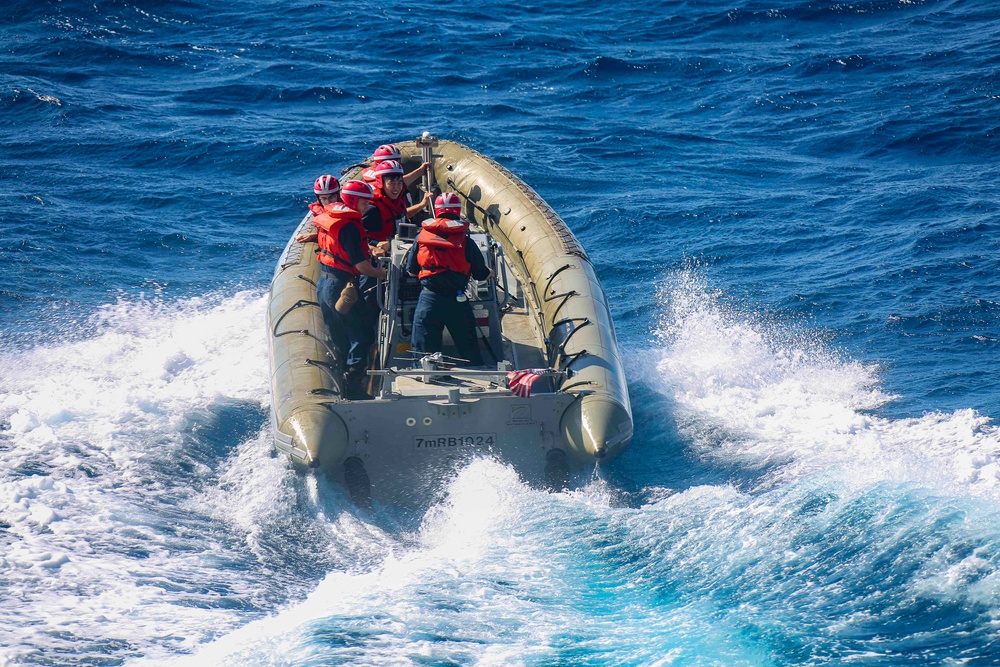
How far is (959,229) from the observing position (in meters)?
12.1

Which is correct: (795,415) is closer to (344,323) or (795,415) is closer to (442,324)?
(442,324)

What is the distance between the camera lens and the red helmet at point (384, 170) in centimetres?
935

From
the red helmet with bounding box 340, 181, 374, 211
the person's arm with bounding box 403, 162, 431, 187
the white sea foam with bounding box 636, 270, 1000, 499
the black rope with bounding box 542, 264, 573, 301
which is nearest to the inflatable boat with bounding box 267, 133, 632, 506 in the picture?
the black rope with bounding box 542, 264, 573, 301

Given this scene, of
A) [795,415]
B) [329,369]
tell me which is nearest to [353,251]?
[329,369]

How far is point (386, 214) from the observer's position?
9.46 meters

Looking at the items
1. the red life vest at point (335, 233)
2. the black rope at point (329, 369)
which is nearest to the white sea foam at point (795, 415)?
the black rope at point (329, 369)

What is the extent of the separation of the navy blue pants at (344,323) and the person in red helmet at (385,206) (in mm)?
815

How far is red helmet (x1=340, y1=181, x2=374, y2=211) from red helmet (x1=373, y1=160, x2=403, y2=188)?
2.69 feet

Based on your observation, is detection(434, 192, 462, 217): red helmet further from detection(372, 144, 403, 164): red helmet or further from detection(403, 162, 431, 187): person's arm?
detection(403, 162, 431, 187): person's arm

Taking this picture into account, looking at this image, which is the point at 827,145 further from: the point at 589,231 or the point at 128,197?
the point at 128,197

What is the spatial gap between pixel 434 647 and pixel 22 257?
8901 mm

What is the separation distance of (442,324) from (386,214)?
183 cm

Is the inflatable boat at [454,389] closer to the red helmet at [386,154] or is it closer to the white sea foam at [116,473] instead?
the red helmet at [386,154]

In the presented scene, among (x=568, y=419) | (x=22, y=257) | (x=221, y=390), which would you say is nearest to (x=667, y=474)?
(x=568, y=419)
